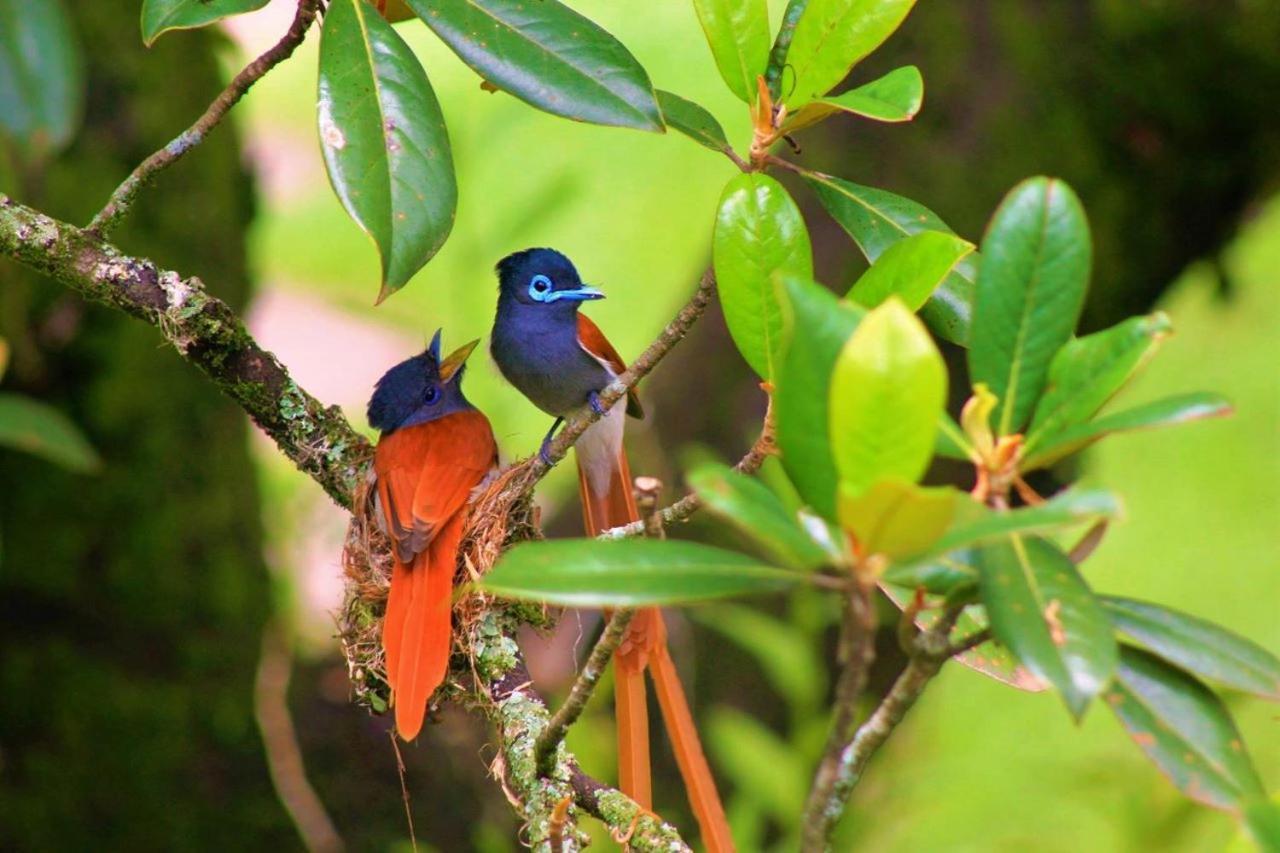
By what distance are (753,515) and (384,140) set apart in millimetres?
724

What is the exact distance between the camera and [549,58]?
62.7 inches

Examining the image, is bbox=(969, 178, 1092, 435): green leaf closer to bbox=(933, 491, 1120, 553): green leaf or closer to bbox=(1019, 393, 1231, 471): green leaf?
bbox=(1019, 393, 1231, 471): green leaf

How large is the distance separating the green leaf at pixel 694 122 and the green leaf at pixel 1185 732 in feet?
2.64

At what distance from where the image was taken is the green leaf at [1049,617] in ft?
3.42

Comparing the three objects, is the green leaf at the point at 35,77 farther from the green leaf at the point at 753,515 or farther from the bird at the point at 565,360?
the green leaf at the point at 753,515

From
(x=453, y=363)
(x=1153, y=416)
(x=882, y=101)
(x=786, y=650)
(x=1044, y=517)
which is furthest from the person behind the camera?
(x=453, y=363)

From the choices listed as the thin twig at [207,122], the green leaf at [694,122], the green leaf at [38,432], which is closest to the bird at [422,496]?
the green leaf at [38,432]

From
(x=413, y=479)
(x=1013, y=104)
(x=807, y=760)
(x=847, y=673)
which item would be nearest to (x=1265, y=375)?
(x=1013, y=104)

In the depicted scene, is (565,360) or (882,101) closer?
(882,101)

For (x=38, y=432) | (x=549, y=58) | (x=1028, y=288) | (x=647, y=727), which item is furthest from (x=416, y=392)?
(x=1028, y=288)

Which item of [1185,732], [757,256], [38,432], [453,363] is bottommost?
[1185,732]

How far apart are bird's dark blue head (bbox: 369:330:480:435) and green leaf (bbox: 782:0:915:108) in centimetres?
184

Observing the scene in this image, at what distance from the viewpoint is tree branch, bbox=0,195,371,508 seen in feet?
6.30

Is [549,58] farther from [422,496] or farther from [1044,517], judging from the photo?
[422,496]
